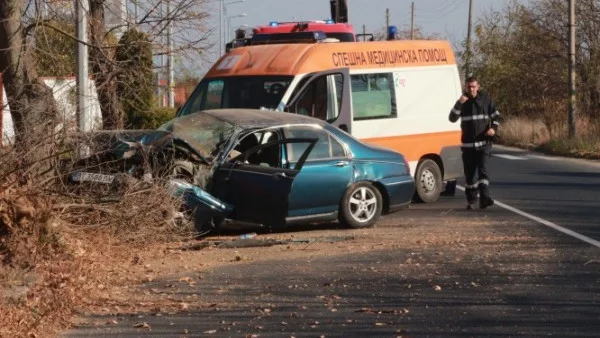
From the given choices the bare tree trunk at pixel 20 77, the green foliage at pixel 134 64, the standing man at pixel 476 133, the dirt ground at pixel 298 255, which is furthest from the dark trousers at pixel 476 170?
the bare tree trunk at pixel 20 77

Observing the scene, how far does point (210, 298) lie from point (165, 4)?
26.0ft

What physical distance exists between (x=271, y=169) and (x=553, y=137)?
79.7ft

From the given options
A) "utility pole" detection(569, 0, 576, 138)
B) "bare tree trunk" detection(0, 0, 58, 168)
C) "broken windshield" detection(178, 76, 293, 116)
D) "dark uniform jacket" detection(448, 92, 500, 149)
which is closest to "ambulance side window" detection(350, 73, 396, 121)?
"broken windshield" detection(178, 76, 293, 116)

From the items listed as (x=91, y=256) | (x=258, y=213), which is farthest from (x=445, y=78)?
(x=91, y=256)

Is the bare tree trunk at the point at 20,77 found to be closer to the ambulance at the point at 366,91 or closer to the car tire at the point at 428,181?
the ambulance at the point at 366,91

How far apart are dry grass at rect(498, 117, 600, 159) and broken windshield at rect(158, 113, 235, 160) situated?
18.7 metres

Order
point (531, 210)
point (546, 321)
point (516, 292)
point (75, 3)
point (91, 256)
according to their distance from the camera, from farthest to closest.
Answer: point (531, 210) < point (75, 3) < point (91, 256) < point (516, 292) < point (546, 321)

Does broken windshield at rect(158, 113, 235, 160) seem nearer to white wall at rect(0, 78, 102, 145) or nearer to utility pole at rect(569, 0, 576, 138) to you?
white wall at rect(0, 78, 102, 145)

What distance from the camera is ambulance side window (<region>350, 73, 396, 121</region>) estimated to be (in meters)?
16.1

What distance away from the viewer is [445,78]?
17469 millimetres

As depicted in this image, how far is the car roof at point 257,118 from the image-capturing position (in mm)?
13031

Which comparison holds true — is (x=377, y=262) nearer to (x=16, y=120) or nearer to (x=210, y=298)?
(x=210, y=298)

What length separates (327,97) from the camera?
15.7m

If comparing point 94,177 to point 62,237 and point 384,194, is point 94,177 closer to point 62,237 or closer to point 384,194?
point 62,237
